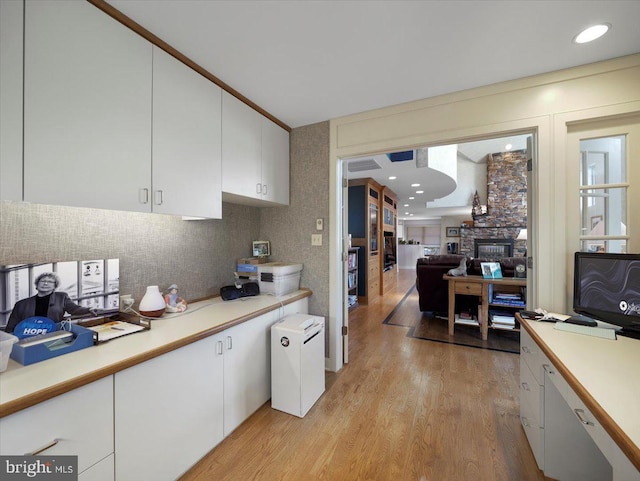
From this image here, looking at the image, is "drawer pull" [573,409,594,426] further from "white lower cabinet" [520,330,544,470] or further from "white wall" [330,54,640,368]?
"white wall" [330,54,640,368]

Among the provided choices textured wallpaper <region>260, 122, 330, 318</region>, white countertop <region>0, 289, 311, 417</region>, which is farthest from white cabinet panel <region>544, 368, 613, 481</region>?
white countertop <region>0, 289, 311, 417</region>

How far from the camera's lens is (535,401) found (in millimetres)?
1460

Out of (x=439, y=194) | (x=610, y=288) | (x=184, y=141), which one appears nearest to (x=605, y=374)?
(x=610, y=288)

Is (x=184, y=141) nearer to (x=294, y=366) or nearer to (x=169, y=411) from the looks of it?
(x=169, y=411)

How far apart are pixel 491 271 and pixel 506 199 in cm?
627

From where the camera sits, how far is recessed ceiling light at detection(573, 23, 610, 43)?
1428 mm

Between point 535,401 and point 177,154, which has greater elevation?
point 177,154

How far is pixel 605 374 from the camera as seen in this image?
1.00m

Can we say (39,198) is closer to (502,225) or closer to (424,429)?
(424,429)

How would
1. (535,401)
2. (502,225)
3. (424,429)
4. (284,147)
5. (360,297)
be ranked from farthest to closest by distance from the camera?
(502,225)
(360,297)
(284,147)
(424,429)
(535,401)

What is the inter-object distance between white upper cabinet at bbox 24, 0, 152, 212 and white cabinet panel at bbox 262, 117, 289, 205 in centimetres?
101

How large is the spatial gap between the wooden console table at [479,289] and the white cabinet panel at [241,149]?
111 inches

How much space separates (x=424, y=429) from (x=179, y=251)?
2143 millimetres

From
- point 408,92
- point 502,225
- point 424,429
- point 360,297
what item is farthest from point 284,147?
point 502,225
